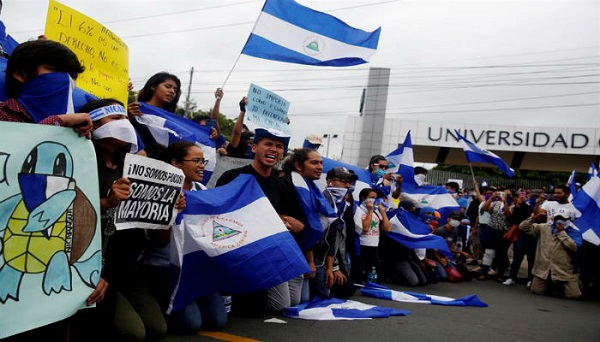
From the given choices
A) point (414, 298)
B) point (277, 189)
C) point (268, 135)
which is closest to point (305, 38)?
point (268, 135)

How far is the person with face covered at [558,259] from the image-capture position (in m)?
9.72

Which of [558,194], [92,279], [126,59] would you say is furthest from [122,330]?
[558,194]

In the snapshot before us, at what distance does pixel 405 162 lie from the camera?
36.7ft

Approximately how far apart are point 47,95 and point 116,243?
1.07m

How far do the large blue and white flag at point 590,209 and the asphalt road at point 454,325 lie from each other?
1.13 meters

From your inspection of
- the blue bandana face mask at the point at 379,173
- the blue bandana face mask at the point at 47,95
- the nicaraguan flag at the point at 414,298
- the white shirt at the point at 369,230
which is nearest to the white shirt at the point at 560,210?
the nicaraguan flag at the point at 414,298

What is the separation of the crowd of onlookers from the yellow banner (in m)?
0.26

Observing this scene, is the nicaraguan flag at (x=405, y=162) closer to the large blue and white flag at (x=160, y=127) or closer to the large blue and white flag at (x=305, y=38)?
the large blue and white flag at (x=305, y=38)

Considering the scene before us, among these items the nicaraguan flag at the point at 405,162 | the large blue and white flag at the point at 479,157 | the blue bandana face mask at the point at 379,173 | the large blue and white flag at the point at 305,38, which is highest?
the large blue and white flag at the point at 305,38

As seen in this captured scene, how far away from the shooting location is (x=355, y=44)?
28.1ft

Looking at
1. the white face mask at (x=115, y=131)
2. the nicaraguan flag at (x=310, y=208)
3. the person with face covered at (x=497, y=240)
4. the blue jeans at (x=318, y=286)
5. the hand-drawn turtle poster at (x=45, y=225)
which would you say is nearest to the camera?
the hand-drawn turtle poster at (x=45, y=225)

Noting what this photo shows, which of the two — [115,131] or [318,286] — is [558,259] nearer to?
[318,286]

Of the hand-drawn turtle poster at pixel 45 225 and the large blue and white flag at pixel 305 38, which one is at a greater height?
the large blue and white flag at pixel 305 38

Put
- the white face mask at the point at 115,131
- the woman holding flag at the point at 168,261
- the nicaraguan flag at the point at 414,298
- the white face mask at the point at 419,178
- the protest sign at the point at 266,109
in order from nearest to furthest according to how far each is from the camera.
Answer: the white face mask at the point at 115,131 → the woman holding flag at the point at 168,261 → the protest sign at the point at 266,109 → the nicaraguan flag at the point at 414,298 → the white face mask at the point at 419,178
